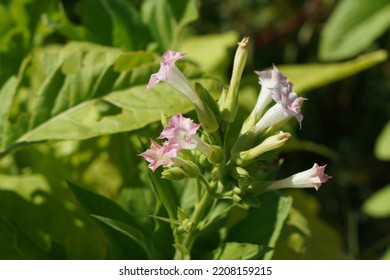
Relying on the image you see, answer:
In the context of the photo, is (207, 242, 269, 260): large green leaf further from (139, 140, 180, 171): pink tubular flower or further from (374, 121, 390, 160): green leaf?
(374, 121, 390, 160): green leaf

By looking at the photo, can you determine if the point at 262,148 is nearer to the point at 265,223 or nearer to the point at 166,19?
the point at 265,223

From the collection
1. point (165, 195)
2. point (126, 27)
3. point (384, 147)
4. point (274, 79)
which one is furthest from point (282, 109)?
point (384, 147)

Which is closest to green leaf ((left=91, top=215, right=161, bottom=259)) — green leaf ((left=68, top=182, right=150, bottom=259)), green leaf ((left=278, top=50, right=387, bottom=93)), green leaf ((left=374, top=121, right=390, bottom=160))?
green leaf ((left=68, top=182, right=150, bottom=259))

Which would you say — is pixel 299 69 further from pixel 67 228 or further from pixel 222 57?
pixel 67 228

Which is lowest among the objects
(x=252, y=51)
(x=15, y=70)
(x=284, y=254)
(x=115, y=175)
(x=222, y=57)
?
(x=284, y=254)

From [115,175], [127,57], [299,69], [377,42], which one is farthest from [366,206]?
[127,57]
